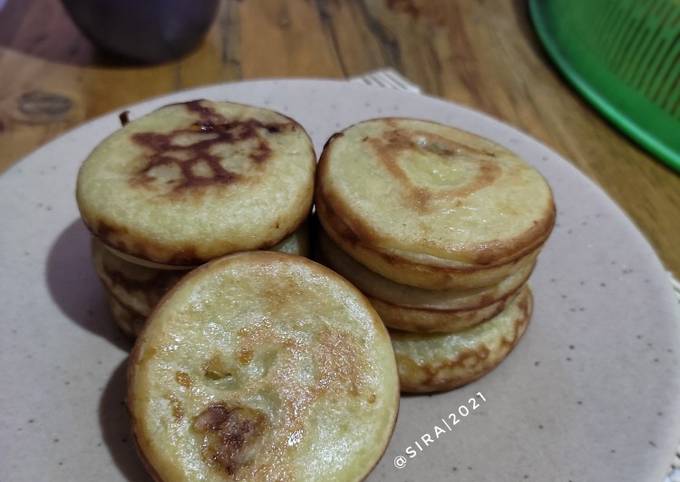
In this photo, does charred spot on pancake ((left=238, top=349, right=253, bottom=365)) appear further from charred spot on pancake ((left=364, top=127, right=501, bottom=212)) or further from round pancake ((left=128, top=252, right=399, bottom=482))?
charred spot on pancake ((left=364, top=127, right=501, bottom=212))

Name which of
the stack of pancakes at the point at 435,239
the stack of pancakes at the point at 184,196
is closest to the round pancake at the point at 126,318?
the stack of pancakes at the point at 184,196

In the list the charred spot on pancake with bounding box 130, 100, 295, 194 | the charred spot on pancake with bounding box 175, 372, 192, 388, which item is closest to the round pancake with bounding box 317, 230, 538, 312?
the charred spot on pancake with bounding box 130, 100, 295, 194

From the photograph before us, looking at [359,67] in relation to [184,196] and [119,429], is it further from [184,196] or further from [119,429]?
[119,429]

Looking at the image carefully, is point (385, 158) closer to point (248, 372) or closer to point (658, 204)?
point (248, 372)

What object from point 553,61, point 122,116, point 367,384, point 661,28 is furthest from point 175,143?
point 553,61

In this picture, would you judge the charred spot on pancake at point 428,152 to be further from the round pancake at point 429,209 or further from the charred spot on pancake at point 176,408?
the charred spot on pancake at point 176,408

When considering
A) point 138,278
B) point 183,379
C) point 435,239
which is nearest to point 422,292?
point 435,239
